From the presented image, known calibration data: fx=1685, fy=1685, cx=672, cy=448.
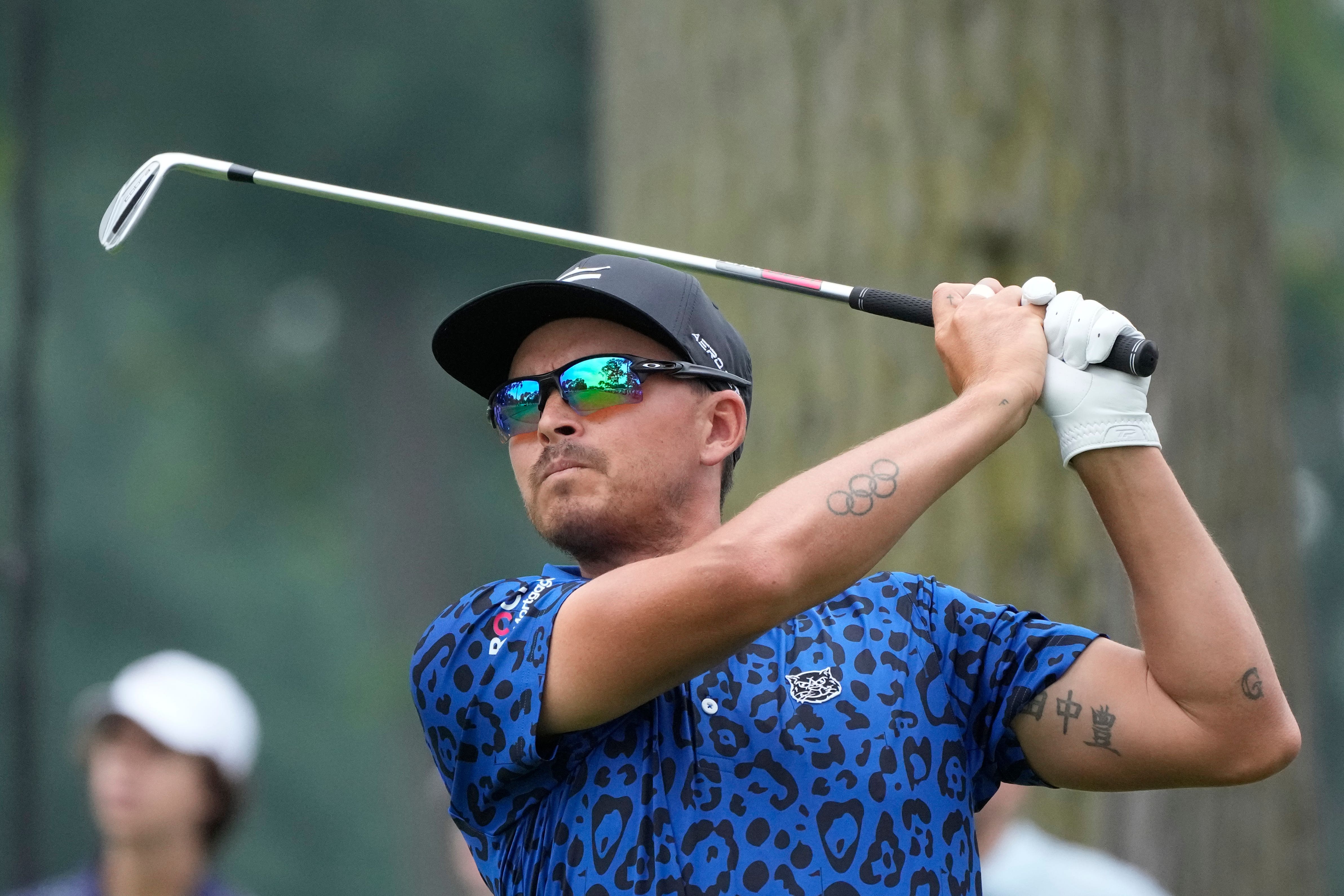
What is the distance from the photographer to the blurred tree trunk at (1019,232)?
4.45 meters

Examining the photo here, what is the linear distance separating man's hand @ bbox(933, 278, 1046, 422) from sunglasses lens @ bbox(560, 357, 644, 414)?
513 millimetres

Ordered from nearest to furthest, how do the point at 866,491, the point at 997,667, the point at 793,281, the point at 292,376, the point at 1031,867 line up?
the point at 866,491, the point at 997,667, the point at 793,281, the point at 1031,867, the point at 292,376

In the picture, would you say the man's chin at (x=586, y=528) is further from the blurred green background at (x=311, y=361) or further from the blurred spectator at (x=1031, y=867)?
the blurred green background at (x=311, y=361)

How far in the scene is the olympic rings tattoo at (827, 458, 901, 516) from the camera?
2.38 metres

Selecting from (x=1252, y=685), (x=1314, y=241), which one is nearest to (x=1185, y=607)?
(x=1252, y=685)

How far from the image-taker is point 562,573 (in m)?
2.76

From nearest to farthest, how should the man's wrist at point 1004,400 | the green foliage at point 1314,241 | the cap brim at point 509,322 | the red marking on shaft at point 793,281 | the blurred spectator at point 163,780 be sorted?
the man's wrist at point 1004,400 → the cap brim at point 509,322 → the red marking on shaft at point 793,281 → the blurred spectator at point 163,780 → the green foliage at point 1314,241

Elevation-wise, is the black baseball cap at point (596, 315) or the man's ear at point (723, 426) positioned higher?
the black baseball cap at point (596, 315)

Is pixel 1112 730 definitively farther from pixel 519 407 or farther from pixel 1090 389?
pixel 519 407

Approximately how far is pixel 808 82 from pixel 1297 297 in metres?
13.8

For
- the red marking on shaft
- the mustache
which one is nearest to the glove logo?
the red marking on shaft

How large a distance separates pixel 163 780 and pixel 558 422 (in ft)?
7.31

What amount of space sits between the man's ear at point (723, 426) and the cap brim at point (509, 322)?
0.11 metres

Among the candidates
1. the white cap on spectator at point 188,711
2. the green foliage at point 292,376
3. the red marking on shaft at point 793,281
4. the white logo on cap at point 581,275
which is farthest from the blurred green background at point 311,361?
the white logo on cap at point 581,275
